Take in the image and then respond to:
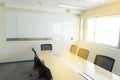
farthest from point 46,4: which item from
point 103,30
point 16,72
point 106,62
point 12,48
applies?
point 106,62

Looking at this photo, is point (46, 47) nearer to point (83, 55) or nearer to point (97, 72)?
point (83, 55)

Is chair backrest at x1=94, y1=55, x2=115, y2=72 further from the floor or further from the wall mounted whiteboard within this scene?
the wall mounted whiteboard

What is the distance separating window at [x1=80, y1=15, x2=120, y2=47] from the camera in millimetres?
4031

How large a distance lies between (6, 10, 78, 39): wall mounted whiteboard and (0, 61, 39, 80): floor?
1248 millimetres

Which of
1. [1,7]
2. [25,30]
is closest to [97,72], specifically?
[25,30]

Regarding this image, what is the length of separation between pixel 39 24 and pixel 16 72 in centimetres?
227

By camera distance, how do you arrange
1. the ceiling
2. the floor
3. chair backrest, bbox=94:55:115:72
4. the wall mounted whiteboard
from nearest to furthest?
1. chair backrest, bbox=94:55:115:72
2. the floor
3. the ceiling
4. the wall mounted whiteboard

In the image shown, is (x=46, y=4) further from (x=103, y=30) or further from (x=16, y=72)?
(x=16, y=72)

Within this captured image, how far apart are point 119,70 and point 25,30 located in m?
3.87

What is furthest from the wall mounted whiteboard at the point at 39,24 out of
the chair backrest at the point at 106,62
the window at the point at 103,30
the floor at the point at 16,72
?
the chair backrest at the point at 106,62

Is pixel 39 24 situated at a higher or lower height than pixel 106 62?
higher

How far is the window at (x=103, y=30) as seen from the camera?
4.03 metres

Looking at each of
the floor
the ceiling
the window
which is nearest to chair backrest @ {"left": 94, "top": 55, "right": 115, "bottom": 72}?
the window

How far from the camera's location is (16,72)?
12.9ft
